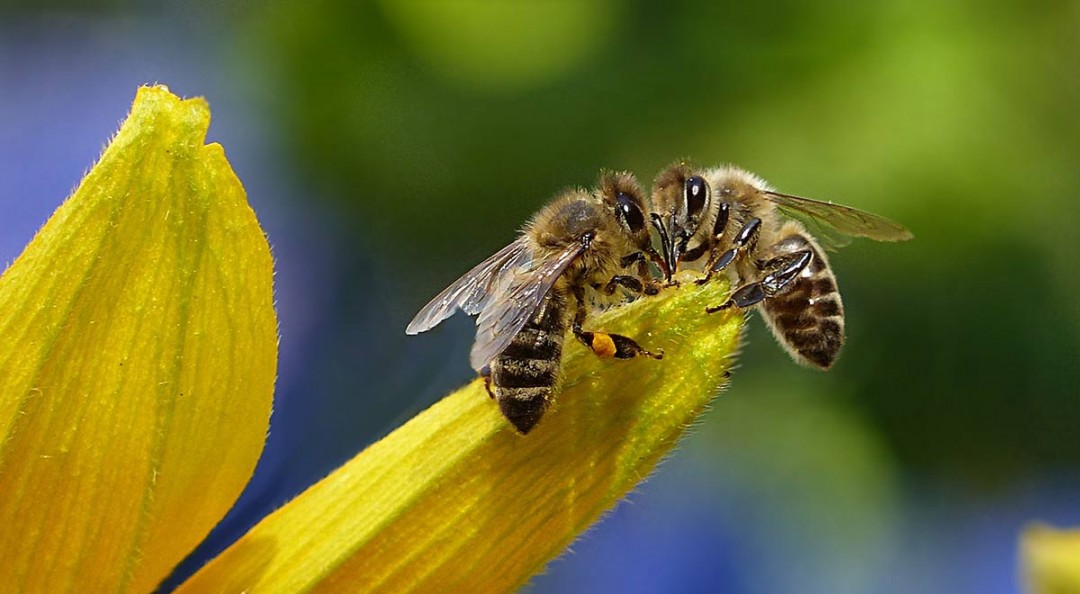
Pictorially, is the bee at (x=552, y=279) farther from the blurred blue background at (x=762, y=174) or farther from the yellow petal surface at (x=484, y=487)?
the blurred blue background at (x=762, y=174)

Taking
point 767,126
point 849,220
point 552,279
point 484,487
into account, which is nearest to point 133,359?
point 484,487

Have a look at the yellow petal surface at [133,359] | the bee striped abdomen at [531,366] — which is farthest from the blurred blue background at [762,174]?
the yellow petal surface at [133,359]

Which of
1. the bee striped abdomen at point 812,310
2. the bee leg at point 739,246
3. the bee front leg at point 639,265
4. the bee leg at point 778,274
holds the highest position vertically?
the bee front leg at point 639,265

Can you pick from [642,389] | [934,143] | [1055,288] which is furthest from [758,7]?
[642,389]

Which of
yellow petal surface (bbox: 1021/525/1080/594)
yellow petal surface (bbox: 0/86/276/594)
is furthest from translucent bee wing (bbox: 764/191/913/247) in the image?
yellow petal surface (bbox: 0/86/276/594)

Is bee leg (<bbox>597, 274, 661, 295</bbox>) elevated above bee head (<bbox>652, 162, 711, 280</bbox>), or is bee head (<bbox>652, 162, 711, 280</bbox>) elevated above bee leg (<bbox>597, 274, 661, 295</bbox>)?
bee head (<bbox>652, 162, 711, 280</bbox>)

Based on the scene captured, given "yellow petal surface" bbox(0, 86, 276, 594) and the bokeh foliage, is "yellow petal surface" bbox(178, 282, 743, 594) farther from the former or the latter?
the bokeh foliage
